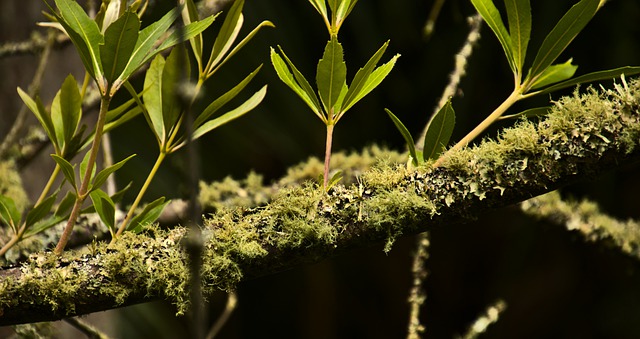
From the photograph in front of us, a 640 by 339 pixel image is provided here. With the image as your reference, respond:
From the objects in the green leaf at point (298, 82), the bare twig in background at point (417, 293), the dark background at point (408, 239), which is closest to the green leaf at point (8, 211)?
the green leaf at point (298, 82)

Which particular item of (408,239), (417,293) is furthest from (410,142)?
(408,239)

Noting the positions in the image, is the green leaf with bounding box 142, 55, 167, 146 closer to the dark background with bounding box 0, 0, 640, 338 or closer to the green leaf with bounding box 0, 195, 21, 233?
the green leaf with bounding box 0, 195, 21, 233

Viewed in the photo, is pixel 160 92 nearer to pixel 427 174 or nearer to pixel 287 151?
pixel 427 174

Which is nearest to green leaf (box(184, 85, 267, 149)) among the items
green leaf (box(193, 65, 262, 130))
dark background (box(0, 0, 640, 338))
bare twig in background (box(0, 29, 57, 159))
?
green leaf (box(193, 65, 262, 130))

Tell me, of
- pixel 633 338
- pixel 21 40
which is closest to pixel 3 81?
pixel 21 40

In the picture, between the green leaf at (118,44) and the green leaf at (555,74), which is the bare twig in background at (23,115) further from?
the green leaf at (555,74)

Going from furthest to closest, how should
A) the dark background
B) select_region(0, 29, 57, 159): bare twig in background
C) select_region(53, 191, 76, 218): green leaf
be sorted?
the dark background
select_region(0, 29, 57, 159): bare twig in background
select_region(53, 191, 76, 218): green leaf

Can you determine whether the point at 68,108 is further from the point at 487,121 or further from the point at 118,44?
the point at 487,121

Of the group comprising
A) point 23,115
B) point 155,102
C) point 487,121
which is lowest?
point 487,121
